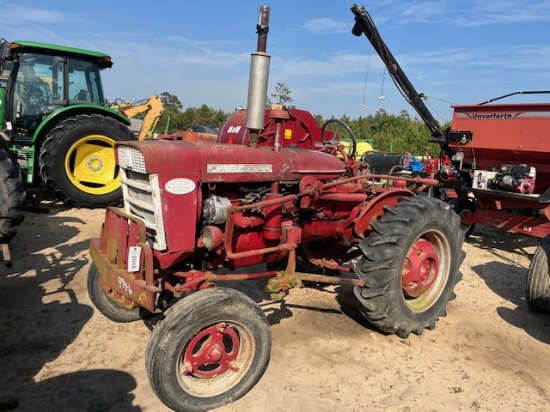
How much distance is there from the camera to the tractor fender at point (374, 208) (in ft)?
12.4

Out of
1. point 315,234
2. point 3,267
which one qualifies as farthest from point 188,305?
point 3,267

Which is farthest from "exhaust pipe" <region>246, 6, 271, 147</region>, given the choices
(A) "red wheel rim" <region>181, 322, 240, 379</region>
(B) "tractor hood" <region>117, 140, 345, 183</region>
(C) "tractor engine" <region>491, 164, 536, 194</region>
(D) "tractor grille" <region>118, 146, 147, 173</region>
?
(C) "tractor engine" <region>491, 164, 536, 194</region>

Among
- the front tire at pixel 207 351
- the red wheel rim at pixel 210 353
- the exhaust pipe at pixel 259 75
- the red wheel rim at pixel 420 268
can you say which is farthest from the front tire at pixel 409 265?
the exhaust pipe at pixel 259 75

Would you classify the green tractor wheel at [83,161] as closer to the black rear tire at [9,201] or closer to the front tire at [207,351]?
the black rear tire at [9,201]

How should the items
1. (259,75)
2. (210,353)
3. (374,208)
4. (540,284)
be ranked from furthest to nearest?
(540,284)
(374,208)
(259,75)
(210,353)

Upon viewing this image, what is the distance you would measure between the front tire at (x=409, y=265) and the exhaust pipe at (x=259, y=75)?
1.27 meters

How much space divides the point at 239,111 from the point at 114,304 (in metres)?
4.07

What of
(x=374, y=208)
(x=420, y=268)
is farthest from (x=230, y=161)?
(x=420, y=268)

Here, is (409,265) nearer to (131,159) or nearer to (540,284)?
(540,284)

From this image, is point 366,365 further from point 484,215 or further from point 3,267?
point 484,215

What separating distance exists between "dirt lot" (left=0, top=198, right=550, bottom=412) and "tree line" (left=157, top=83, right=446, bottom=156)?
21.5m

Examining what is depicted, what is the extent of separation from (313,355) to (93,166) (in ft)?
19.0

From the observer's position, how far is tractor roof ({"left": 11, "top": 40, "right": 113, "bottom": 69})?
7.38m

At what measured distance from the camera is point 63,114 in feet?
25.0
